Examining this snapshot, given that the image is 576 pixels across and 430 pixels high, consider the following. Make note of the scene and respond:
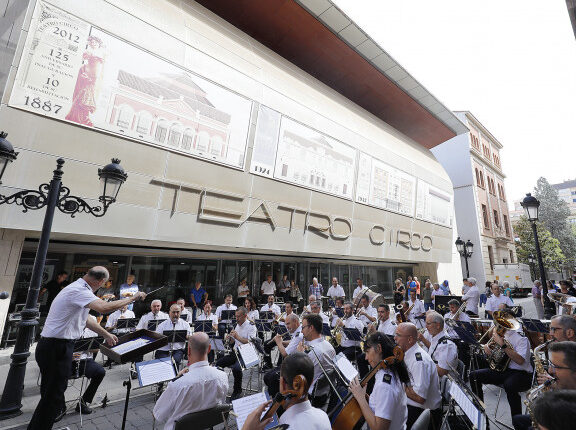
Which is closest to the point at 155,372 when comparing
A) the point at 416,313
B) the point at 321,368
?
the point at 321,368

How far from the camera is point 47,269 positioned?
9.70 m

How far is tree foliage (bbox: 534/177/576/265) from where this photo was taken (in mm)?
41438

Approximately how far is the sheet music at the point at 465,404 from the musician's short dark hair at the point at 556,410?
49.5 inches

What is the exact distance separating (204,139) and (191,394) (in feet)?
31.2

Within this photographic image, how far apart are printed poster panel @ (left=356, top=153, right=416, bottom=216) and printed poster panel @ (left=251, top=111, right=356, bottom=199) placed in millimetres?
1050

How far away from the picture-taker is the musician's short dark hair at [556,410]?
5.41 ft

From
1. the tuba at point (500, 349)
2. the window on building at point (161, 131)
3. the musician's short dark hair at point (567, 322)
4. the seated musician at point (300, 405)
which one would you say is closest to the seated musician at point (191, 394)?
the seated musician at point (300, 405)

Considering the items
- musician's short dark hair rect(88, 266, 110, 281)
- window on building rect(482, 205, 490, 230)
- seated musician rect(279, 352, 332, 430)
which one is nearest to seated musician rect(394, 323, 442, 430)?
seated musician rect(279, 352, 332, 430)

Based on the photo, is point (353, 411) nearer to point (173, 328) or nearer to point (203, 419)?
point (203, 419)

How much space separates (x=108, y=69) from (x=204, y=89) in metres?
3.25

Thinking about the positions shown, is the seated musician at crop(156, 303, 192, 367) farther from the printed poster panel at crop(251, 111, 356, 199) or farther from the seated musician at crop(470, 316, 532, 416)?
the printed poster panel at crop(251, 111, 356, 199)

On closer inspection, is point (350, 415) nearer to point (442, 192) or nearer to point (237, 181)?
point (237, 181)

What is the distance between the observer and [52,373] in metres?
4.05

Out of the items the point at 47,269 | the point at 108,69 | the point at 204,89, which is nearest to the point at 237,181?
the point at 204,89
